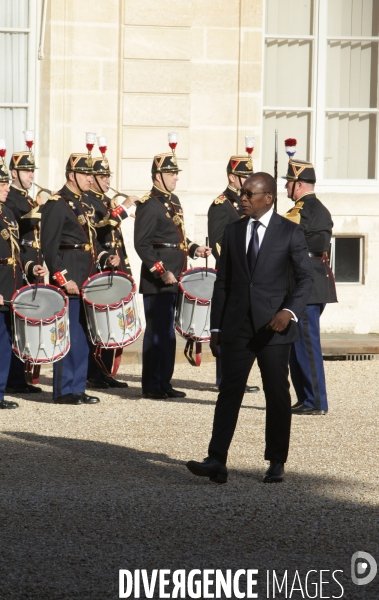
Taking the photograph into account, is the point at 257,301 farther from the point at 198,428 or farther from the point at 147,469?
the point at 198,428

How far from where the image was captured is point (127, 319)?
9.20 metres

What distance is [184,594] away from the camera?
15.2ft

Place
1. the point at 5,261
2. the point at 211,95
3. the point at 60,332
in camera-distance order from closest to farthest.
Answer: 1. the point at 60,332
2. the point at 5,261
3. the point at 211,95

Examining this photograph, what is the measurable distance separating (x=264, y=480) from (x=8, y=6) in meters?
8.55

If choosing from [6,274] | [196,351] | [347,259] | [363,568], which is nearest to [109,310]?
[6,274]

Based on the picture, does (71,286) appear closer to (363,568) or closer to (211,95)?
(363,568)

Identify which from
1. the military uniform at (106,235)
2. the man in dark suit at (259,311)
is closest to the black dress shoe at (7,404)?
the military uniform at (106,235)

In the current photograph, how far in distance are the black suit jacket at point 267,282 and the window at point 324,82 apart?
25.3 ft

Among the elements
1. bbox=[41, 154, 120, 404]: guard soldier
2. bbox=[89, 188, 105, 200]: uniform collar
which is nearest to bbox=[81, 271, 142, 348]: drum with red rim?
bbox=[41, 154, 120, 404]: guard soldier

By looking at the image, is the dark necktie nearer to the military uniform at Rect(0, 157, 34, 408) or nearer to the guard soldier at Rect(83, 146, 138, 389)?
the military uniform at Rect(0, 157, 34, 408)

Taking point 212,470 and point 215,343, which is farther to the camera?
point 215,343

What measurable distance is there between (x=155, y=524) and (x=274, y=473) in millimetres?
1164

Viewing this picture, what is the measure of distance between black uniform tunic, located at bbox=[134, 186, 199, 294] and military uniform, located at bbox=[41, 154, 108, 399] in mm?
453

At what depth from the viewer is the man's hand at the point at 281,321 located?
6.36m
